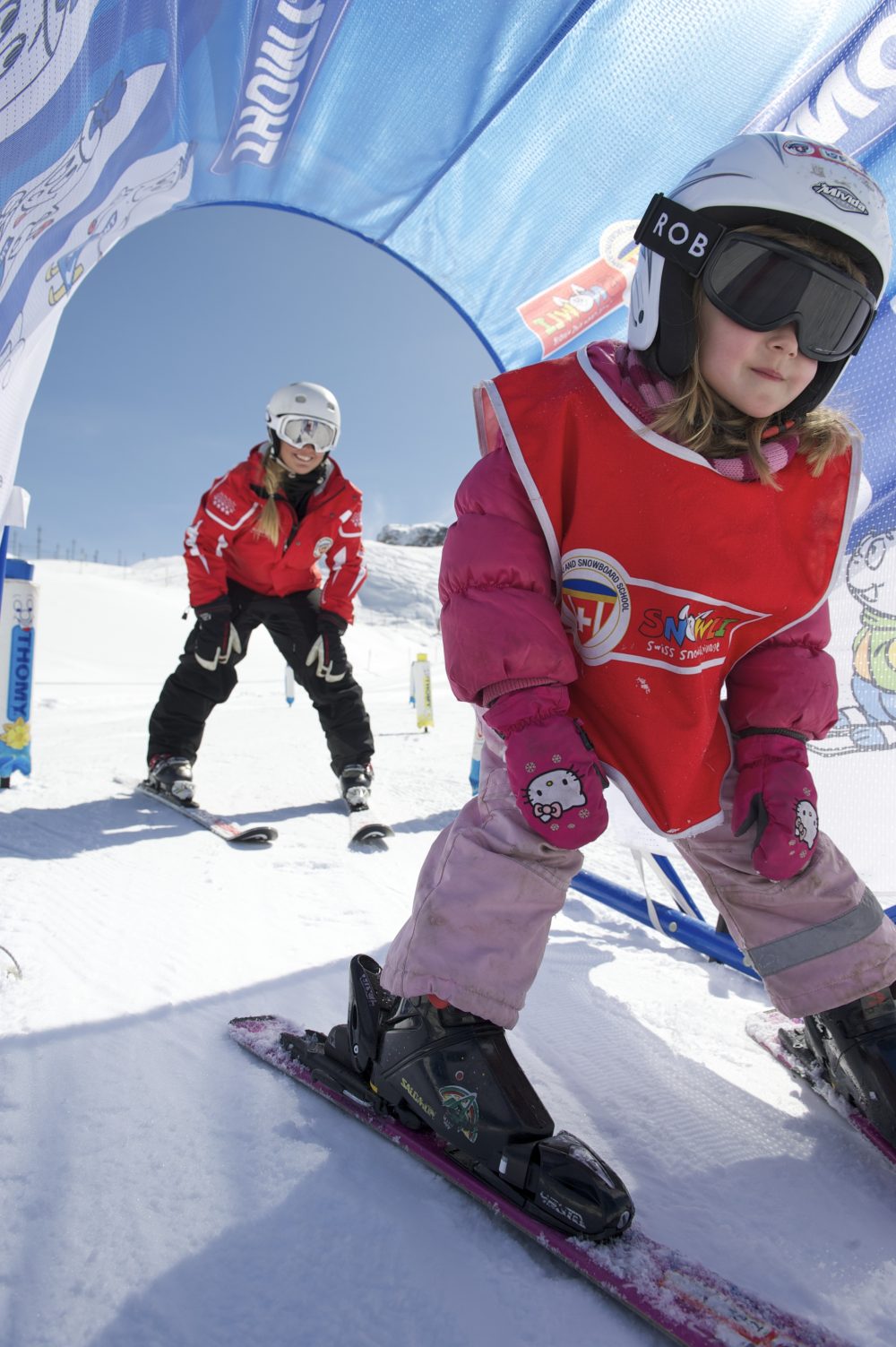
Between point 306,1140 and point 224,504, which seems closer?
point 306,1140

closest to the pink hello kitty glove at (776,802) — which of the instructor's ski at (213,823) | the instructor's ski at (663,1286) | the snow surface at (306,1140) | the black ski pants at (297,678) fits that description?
the snow surface at (306,1140)

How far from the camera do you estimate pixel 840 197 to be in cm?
126

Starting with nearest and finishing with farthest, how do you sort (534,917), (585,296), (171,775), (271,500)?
1. (534,917)
2. (585,296)
3. (171,775)
4. (271,500)

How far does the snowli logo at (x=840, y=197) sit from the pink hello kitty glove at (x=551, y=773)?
0.92 m

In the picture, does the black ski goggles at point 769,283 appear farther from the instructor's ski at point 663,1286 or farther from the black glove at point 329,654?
the black glove at point 329,654

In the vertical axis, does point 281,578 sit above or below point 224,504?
below

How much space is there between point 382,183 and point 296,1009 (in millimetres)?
2916

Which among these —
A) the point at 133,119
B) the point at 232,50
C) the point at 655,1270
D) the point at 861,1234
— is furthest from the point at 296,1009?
the point at 232,50

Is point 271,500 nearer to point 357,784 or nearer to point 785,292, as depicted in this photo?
point 357,784

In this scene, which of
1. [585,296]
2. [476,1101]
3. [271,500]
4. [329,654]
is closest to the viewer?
Result: [476,1101]

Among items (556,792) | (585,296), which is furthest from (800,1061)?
(585,296)

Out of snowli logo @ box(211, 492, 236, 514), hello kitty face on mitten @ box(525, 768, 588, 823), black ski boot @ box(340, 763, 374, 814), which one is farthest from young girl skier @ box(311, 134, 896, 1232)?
snowli logo @ box(211, 492, 236, 514)

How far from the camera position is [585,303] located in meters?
2.92

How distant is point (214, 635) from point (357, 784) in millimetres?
983
